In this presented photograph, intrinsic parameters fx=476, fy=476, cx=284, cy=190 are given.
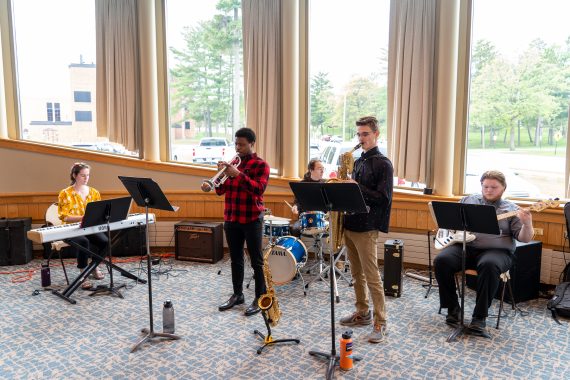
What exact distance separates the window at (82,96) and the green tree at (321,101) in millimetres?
3046

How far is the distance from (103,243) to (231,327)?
1.95m

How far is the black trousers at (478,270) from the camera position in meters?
3.69

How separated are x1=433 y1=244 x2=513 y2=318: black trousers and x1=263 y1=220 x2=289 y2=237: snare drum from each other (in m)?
1.55

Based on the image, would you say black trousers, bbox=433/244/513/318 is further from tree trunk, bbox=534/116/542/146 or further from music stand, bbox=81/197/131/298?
music stand, bbox=81/197/131/298

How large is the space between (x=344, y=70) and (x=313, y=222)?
2104 millimetres

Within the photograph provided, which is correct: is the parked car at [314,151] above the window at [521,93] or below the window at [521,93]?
below

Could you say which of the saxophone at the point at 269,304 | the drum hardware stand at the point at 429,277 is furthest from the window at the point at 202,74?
the saxophone at the point at 269,304

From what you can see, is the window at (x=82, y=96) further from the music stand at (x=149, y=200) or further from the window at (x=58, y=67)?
the music stand at (x=149, y=200)

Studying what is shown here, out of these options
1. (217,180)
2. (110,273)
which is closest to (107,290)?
(110,273)

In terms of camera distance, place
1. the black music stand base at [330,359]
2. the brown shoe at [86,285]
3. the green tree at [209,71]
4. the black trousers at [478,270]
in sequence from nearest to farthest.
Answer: the black music stand base at [330,359] → the black trousers at [478,270] → the brown shoe at [86,285] → the green tree at [209,71]

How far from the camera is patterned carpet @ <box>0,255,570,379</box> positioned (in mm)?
3145

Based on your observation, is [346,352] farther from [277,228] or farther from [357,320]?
[277,228]

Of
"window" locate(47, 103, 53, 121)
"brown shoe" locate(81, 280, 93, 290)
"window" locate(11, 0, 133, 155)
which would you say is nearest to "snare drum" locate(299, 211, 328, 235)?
"brown shoe" locate(81, 280, 93, 290)

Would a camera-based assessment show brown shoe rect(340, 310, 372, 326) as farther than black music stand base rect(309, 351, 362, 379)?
Yes
